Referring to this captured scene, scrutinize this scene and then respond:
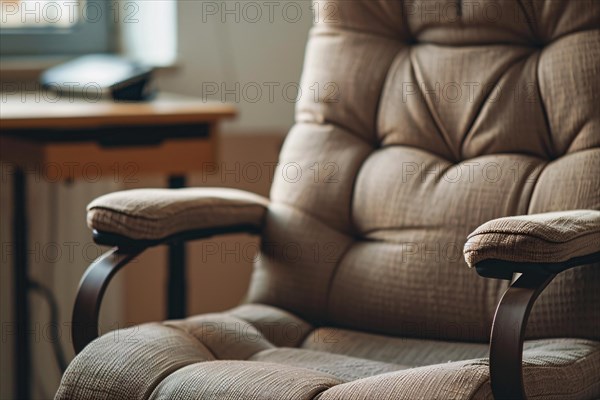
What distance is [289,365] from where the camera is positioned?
1.31m

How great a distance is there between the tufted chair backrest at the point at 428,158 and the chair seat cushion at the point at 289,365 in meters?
0.06

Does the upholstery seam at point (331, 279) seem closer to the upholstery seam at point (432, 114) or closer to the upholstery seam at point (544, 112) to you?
the upholstery seam at point (432, 114)

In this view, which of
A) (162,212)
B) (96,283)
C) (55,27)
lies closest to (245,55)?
(55,27)

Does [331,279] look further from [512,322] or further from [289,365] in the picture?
[512,322]

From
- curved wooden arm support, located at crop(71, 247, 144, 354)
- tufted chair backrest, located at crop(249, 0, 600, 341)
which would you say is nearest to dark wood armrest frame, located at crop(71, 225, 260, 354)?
curved wooden arm support, located at crop(71, 247, 144, 354)

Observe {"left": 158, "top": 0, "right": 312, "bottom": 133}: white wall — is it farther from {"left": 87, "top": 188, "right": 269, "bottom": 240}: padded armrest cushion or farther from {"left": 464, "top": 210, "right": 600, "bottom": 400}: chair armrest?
{"left": 464, "top": 210, "right": 600, "bottom": 400}: chair armrest

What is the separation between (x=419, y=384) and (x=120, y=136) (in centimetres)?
99

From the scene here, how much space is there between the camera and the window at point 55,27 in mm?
2357

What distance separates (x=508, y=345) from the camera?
108 centimetres

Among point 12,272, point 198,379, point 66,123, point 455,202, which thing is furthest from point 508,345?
point 12,272

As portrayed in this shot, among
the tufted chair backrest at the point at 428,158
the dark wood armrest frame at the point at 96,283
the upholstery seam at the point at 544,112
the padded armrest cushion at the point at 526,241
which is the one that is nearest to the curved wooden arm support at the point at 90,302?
the dark wood armrest frame at the point at 96,283

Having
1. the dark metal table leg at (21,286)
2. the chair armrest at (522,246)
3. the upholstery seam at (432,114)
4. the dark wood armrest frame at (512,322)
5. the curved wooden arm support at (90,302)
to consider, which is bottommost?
the dark metal table leg at (21,286)

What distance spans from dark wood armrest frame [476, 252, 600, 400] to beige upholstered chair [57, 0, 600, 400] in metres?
0.06

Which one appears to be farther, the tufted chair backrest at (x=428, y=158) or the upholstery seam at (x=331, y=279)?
the upholstery seam at (x=331, y=279)
